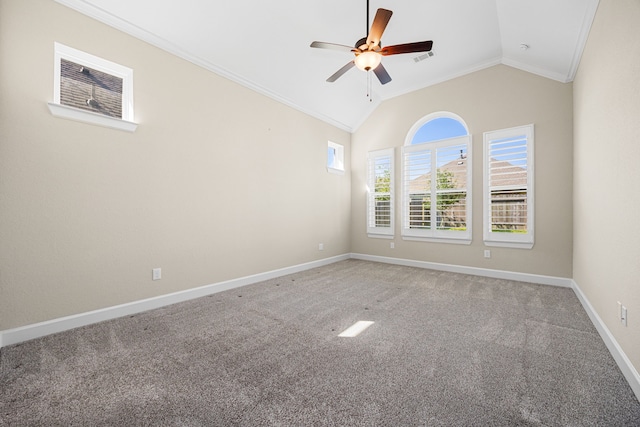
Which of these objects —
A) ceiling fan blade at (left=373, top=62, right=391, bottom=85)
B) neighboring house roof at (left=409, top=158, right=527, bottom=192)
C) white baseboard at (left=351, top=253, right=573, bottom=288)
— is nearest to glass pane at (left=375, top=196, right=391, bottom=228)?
neighboring house roof at (left=409, top=158, right=527, bottom=192)

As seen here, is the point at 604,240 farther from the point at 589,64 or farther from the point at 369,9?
the point at 369,9

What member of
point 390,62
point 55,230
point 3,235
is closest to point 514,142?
point 390,62

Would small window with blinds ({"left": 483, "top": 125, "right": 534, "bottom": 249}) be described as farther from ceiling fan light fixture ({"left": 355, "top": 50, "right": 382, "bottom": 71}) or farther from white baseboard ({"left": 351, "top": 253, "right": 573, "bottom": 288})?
ceiling fan light fixture ({"left": 355, "top": 50, "right": 382, "bottom": 71})

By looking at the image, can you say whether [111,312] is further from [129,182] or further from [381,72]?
[381,72]

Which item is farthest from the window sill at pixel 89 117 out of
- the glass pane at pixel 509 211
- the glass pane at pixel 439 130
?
the glass pane at pixel 509 211

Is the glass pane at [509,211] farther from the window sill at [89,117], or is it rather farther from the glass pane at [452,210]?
the window sill at [89,117]

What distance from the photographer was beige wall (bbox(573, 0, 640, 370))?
69.2 inches

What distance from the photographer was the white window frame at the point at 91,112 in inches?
97.3

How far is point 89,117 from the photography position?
2.61 m

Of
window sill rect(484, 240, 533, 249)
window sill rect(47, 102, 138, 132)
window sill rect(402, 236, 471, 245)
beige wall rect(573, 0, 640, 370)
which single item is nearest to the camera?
beige wall rect(573, 0, 640, 370)

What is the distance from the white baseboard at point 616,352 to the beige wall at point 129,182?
3.90 metres

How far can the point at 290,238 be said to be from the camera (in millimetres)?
4820

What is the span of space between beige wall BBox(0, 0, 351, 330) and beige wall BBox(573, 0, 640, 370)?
3.91 m

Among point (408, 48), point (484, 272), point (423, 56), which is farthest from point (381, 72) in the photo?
point (484, 272)
